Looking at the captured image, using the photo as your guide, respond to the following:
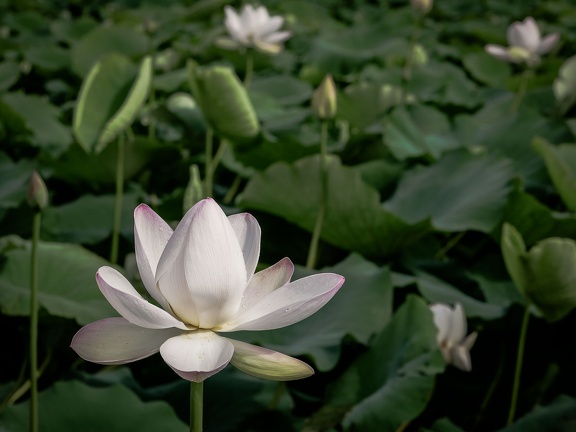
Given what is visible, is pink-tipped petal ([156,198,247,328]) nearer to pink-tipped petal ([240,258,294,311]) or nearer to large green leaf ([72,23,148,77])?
pink-tipped petal ([240,258,294,311])

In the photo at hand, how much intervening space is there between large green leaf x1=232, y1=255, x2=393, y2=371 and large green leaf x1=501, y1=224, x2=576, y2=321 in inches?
7.4

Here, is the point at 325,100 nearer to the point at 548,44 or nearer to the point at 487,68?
the point at 548,44

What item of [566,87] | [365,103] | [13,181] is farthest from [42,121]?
[566,87]

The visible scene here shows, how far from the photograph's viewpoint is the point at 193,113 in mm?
1522

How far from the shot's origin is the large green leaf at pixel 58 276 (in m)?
0.97

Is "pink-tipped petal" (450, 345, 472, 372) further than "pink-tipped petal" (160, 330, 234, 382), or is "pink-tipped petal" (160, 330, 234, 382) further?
"pink-tipped petal" (450, 345, 472, 372)

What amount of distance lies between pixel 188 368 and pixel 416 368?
466 millimetres

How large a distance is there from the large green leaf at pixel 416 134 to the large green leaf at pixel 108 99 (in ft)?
1.73

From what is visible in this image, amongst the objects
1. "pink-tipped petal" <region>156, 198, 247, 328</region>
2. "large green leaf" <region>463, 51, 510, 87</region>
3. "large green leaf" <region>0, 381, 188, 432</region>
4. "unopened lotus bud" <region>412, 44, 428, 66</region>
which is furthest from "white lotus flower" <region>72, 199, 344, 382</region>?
"large green leaf" <region>463, 51, 510, 87</region>

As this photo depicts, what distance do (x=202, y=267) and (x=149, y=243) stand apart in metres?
0.07

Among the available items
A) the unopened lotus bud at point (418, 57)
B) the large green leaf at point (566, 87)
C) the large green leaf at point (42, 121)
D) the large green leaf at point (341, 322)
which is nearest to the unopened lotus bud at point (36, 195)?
the large green leaf at point (341, 322)

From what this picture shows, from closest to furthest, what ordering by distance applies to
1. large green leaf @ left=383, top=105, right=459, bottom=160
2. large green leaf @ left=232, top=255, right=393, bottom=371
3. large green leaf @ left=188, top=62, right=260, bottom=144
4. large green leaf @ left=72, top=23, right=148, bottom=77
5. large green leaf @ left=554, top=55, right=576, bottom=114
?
large green leaf @ left=232, top=255, right=393, bottom=371 < large green leaf @ left=188, top=62, right=260, bottom=144 < large green leaf @ left=383, top=105, right=459, bottom=160 < large green leaf @ left=554, top=55, right=576, bottom=114 < large green leaf @ left=72, top=23, right=148, bottom=77

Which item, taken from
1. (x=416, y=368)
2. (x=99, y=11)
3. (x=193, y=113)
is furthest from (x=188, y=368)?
(x=99, y=11)

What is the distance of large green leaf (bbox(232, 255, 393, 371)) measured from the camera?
3.02 ft
